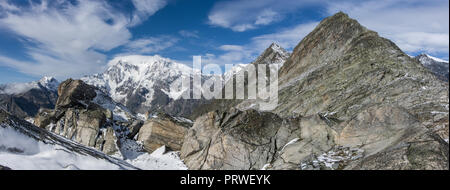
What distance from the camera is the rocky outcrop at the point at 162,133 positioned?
38025mm

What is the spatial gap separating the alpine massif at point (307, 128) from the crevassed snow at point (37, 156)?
71 millimetres

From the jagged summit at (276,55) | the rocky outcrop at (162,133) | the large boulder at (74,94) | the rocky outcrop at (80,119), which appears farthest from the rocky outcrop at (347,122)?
the jagged summit at (276,55)

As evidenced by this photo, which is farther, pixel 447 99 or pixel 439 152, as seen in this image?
pixel 447 99

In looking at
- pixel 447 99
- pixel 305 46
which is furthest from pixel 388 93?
pixel 305 46

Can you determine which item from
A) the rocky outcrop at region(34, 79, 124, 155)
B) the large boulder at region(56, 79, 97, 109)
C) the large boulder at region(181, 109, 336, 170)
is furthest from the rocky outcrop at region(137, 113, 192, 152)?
the large boulder at region(56, 79, 97, 109)

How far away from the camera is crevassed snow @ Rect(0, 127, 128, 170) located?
736 inches

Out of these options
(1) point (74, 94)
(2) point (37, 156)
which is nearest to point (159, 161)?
(2) point (37, 156)

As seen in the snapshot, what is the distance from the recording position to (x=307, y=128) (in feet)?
84.3

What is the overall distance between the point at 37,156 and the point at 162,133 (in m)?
19.1

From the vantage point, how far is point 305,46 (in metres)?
57.5

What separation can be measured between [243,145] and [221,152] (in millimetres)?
2218

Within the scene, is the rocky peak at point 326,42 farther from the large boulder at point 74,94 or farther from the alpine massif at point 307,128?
the large boulder at point 74,94
